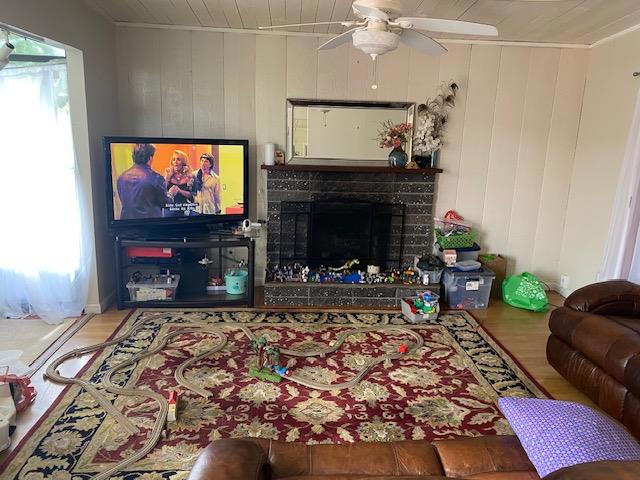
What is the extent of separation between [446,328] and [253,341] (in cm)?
156

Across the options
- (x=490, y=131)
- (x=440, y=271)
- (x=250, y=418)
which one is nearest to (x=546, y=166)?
(x=490, y=131)

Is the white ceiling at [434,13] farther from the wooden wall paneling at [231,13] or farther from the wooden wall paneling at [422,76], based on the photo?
the wooden wall paneling at [422,76]

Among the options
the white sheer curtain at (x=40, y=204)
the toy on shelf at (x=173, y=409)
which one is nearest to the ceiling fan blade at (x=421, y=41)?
the toy on shelf at (x=173, y=409)

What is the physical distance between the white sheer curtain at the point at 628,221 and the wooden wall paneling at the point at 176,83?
11.9ft

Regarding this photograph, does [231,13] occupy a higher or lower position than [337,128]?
higher

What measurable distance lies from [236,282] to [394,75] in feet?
7.85

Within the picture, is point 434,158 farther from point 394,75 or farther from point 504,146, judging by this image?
point 394,75

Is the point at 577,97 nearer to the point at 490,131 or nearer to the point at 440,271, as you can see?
the point at 490,131

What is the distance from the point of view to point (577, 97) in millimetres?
4266

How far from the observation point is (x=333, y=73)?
13.4 ft

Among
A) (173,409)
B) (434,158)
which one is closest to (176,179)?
(173,409)

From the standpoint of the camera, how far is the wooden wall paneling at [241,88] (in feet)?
13.1

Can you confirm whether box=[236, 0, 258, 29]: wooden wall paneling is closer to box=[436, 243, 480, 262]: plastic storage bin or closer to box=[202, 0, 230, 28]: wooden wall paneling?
box=[202, 0, 230, 28]: wooden wall paneling

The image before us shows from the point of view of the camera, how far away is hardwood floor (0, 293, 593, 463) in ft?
7.91
